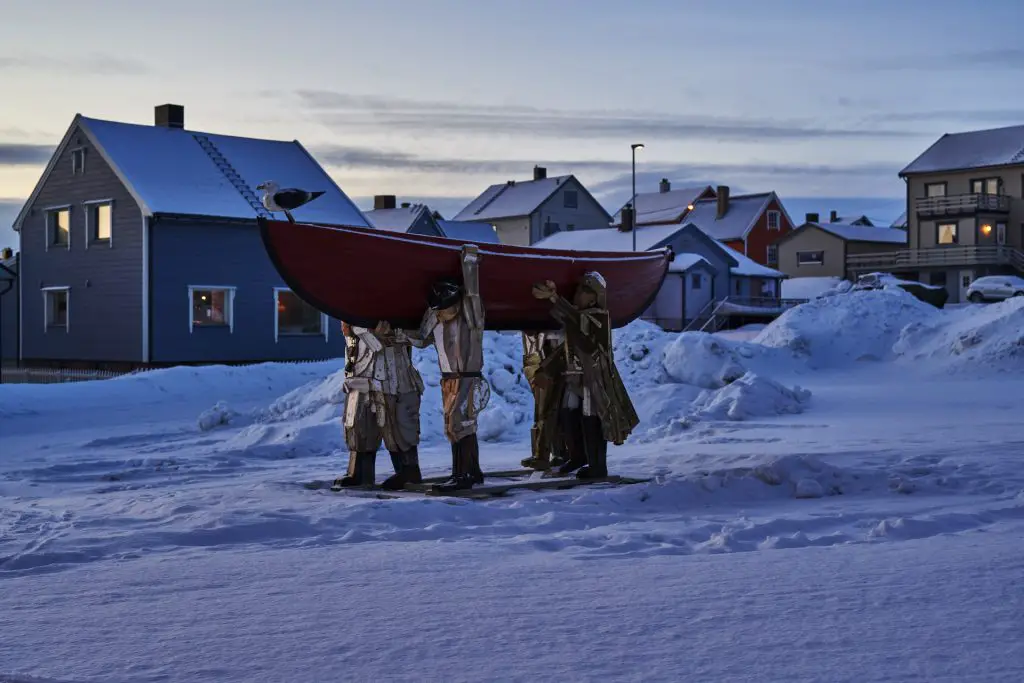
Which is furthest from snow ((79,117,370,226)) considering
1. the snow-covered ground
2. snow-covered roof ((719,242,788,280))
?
snow-covered roof ((719,242,788,280))

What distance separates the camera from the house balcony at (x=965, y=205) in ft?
174

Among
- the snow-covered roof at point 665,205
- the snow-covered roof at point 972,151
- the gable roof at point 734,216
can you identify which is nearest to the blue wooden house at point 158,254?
the snow-covered roof at point 972,151

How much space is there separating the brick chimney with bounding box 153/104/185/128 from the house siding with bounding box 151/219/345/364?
4507 millimetres

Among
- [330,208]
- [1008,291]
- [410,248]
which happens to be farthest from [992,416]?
[1008,291]

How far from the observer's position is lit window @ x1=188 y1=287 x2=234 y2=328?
28.2 m

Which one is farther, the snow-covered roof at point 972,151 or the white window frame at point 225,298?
the snow-covered roof at point 972,151

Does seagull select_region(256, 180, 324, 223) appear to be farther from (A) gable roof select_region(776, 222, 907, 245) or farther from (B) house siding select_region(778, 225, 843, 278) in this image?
(A) gable roof select_region(776, 222, 907, 245)

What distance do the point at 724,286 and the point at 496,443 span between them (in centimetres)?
3620

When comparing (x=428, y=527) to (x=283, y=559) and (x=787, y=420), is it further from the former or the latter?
(x=787, y=420)

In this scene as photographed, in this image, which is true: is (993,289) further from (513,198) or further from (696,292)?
(513,198)

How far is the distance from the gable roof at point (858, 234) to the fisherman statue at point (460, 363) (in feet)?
182

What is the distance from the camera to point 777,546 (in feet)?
23.4

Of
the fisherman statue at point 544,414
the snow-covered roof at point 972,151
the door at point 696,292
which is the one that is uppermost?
the snow-covered roof at point 972,151

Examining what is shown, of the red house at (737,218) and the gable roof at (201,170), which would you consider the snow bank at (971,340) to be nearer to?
the gable roof at (201,170)
